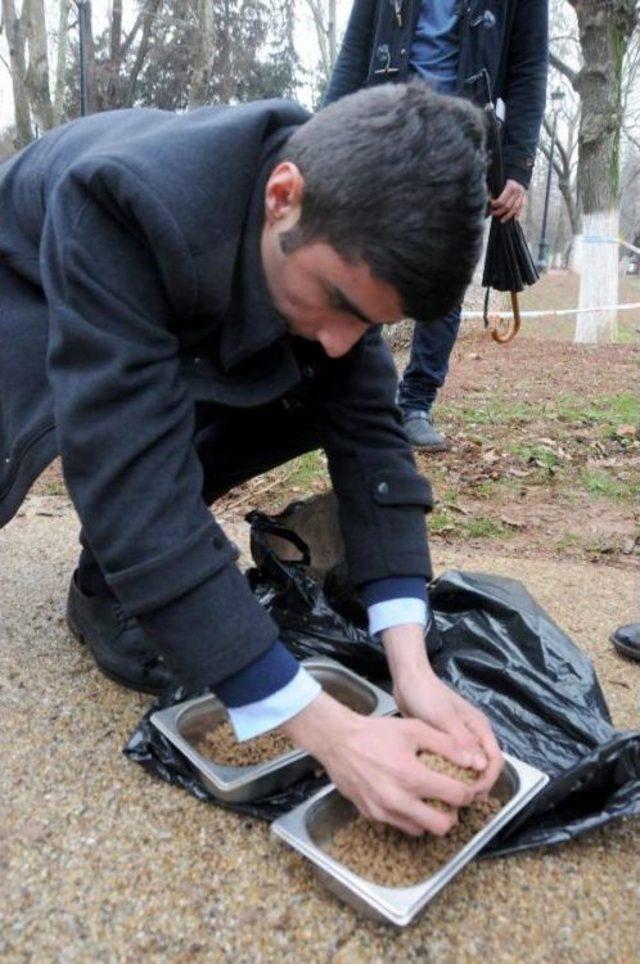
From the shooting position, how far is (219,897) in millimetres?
1142

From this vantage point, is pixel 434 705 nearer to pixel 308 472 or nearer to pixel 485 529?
pixel 485 529

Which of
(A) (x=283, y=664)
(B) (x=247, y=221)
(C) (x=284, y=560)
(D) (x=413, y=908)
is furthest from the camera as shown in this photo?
(C) (x=284, y=560)

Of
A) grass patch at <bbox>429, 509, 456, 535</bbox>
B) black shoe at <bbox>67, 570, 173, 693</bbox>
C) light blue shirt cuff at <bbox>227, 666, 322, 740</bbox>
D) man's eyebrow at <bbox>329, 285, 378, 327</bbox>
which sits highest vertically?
man's eyebrow at <bbox>329, 285, 378, 327</bbox>

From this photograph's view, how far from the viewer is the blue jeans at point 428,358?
3000 mm

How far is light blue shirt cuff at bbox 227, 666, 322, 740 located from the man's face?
1.65 ft

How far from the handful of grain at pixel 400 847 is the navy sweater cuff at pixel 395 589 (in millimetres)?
350

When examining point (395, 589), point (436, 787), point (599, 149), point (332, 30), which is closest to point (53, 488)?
point (395, 589)

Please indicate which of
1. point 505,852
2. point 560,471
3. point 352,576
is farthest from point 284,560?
point 560,471

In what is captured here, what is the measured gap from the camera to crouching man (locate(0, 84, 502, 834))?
1076 millimetres

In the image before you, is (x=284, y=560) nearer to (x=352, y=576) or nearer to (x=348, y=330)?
(x=352, y=576)

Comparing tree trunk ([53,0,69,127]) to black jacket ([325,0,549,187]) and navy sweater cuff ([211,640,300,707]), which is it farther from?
navy sweater cuff ([211,640,300,707])

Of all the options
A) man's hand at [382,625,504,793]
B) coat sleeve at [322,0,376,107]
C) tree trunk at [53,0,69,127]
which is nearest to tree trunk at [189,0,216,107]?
tree trunk at [53,0,69,127]

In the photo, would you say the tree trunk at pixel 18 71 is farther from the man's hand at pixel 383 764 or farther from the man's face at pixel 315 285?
the man's hand at pixel 383 764

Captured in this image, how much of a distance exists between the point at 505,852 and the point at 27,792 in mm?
773
